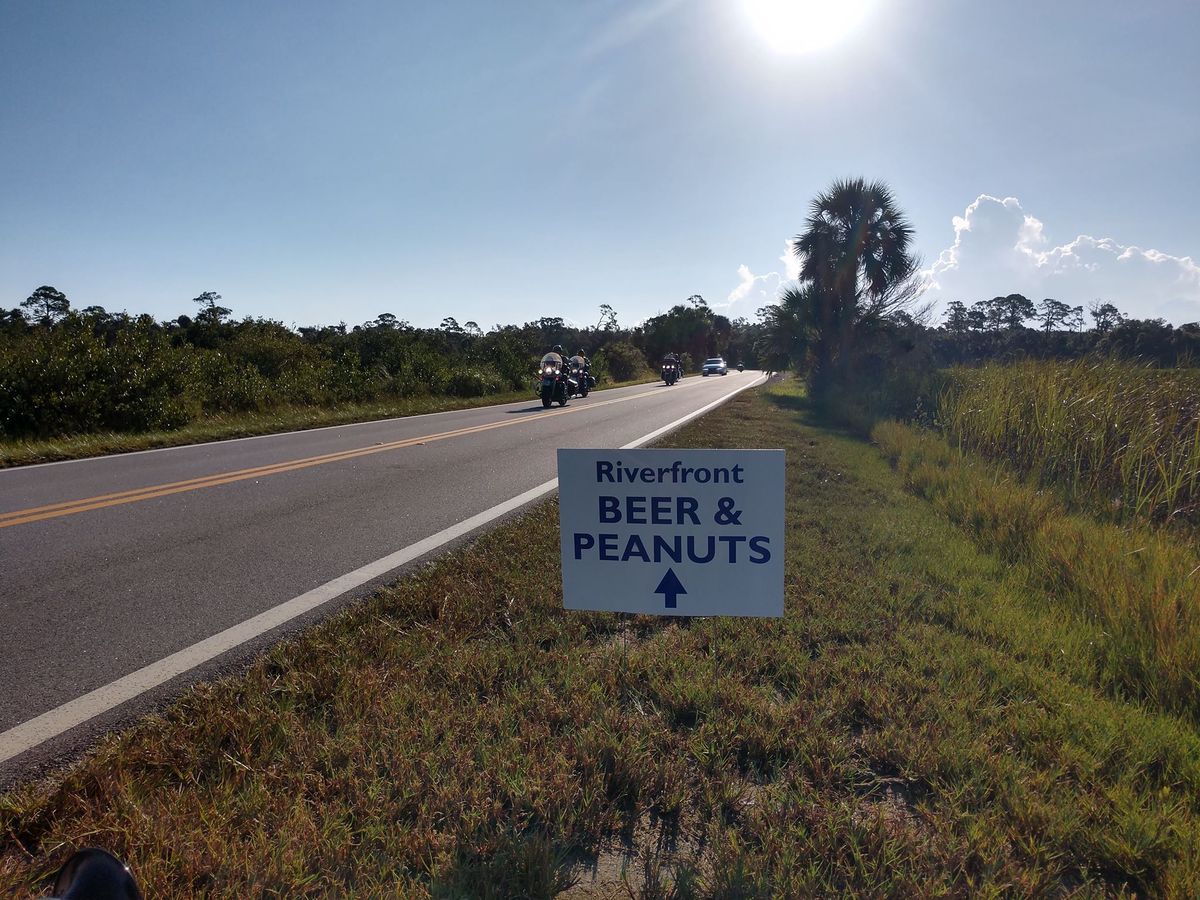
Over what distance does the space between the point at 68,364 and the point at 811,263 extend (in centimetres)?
2344

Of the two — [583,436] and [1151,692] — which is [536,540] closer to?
[1151,692]

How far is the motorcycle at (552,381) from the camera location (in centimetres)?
2014

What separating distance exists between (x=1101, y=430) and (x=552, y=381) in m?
14.3

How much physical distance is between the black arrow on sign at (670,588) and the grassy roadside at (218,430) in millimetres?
10403

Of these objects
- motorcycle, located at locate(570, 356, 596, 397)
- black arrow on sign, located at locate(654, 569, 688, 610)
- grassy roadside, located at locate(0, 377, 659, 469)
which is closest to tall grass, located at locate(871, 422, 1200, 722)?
black arrow on sign, located at locate(654, 569, 688, 610)

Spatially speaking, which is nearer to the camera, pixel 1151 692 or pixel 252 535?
pixel 1151 692

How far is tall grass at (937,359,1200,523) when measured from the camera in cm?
666

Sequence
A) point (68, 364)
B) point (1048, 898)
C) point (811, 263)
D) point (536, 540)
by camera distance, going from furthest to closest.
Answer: point (811, 263) → point (68, 364) → point (536, 540) → point (1048, 898)

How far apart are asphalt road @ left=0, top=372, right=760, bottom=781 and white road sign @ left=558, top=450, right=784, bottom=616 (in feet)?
6.52

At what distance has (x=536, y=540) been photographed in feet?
18.1

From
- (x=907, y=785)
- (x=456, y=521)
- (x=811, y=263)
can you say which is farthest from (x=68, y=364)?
(x=811, y=263)

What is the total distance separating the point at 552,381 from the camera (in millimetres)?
20234

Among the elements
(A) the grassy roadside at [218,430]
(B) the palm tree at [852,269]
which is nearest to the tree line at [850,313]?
(B) the palm tree at [852,269]

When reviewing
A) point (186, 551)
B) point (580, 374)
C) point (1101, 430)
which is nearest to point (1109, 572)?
point (1101, 430)
